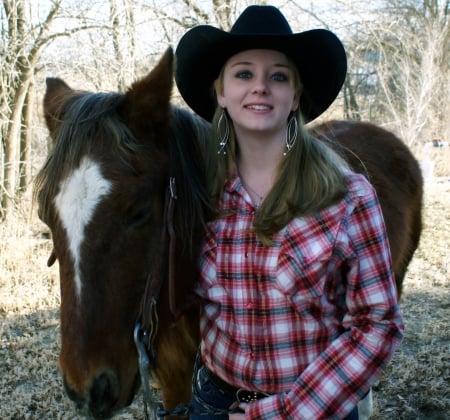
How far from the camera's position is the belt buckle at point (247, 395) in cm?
163

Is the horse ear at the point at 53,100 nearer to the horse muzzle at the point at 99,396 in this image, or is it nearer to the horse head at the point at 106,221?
the horse head at the point at 106,221

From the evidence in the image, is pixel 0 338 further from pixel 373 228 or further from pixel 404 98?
pixel 404 98

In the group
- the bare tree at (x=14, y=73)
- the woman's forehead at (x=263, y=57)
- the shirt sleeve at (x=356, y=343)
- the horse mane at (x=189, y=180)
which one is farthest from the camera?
the bare tree at (x=14, y=73)

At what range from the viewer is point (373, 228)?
1.47m

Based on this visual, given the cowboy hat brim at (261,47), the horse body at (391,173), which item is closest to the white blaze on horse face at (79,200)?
the cowboy hat brim at (261,47)

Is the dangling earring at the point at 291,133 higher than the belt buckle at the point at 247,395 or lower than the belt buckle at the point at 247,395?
higher

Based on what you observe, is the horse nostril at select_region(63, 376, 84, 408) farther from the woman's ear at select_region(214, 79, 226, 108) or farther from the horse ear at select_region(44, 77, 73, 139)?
the woman's ear at select_region(214, 79, 226, 108)

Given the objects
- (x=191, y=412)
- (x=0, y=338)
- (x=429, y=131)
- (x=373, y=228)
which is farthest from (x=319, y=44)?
(x=429, y=131)

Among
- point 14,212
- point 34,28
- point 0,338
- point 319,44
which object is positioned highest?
point 34,28

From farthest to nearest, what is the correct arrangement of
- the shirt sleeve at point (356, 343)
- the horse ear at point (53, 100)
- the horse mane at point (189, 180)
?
the horse ear at point (53, 100)
the horse mane at point (189, 180)
the shirt sleeve at point (356, 343)

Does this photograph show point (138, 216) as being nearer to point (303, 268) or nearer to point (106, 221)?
point (106, 221)

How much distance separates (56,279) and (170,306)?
412 centimetres

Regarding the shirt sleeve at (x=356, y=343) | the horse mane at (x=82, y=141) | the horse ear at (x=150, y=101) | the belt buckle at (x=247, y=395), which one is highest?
the horse ear at (x=150, y=101)

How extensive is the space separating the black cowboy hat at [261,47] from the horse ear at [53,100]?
0.50 metres
